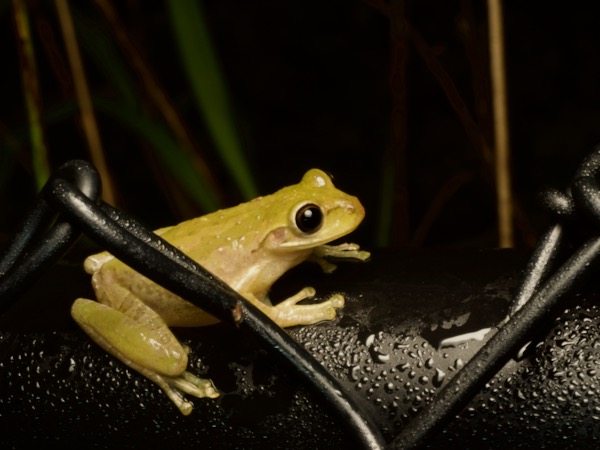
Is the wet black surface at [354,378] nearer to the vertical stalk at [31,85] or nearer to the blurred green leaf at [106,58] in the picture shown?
the vertical stalk at [31,85]

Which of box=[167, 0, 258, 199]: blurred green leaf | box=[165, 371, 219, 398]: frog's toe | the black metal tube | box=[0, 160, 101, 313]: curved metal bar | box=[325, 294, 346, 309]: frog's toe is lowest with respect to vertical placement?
the black metal tube

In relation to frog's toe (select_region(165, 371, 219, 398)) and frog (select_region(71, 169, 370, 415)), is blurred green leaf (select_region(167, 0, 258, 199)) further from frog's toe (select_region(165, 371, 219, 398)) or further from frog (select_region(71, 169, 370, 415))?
frog's toe (select_region(165, 371, 219, 398))

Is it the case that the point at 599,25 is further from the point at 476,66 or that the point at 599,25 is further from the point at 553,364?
the point at 553,364

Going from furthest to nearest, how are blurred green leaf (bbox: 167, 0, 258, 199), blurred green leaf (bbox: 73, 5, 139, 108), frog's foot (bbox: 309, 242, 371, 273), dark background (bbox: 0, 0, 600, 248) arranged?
dark background (bbox: 0, 0, 600, 248)
blurred green leaf (bbox: 73, 5, 139, 108)
blurred green leaf (bbox: 167, 0, 258, 199)
frog's foot (bbox: 309, 242, 371, 273)

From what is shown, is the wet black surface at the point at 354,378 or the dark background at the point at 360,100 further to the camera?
the dark background at the point at 360,100

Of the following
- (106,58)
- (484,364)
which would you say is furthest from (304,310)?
(106,58)

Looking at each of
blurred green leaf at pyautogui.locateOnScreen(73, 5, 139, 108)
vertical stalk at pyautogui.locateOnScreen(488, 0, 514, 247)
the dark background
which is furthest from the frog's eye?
the dark background

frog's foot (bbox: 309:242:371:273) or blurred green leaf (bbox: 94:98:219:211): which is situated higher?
blurred green leaf (bbox: 94:98:219:211)

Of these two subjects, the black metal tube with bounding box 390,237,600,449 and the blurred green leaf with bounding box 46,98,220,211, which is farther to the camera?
the blurred green leaf with bounding box 46,98,220,211

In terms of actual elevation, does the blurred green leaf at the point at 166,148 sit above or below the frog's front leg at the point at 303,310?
above

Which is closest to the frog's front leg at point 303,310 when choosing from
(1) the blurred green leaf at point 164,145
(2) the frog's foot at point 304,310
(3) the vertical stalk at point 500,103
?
(2) the frog's foot at point 304,310
